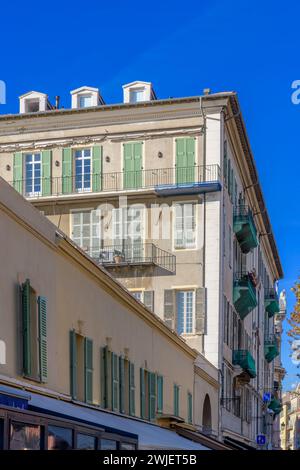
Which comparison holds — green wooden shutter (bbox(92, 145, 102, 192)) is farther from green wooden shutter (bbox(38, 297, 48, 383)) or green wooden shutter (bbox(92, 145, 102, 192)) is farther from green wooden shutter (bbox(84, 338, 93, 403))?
green wooden shutter (bbox(38, 297, 48, 383))

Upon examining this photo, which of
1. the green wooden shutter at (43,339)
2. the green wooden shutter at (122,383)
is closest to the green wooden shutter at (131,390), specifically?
the green wooden shutter at (122,383)

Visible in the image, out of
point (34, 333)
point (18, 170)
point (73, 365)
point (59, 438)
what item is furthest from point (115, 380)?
point (18, 170)

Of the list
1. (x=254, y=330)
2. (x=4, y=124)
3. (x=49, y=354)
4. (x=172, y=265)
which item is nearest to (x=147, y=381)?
(x=49, y=354)

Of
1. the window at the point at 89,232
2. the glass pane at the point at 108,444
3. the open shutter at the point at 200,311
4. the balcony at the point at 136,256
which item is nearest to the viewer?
the glass pane at the point at 108,444

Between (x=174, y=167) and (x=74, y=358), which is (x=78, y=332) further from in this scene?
(x=174, y=167)

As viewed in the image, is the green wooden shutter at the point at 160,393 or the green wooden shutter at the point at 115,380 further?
the green wooden shutter at the point at 160,393

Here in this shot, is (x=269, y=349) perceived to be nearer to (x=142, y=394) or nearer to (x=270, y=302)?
(x=270, y=302)

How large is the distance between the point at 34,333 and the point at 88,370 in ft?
14.2

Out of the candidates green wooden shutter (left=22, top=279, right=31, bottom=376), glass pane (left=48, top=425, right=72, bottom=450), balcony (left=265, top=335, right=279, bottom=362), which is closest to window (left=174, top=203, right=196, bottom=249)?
green wooden shutter (left=22, top=279, right=31, bottom=376)

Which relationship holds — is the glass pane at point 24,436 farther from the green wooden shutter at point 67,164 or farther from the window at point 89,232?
the green wooden shutter at point 67,164

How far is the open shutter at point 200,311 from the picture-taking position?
39.0 meters

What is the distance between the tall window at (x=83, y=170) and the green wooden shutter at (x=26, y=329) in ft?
84.7

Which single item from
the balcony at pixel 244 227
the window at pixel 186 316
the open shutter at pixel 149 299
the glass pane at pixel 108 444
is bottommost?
the glass pane at pixel 108 444

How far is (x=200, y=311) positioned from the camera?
3900 centimetres
